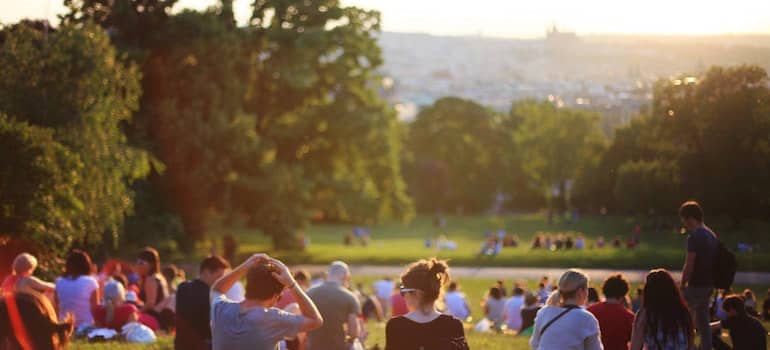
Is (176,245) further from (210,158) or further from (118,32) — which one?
(118,32)

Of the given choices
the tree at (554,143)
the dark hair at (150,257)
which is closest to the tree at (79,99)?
the dark hair at (150,257)

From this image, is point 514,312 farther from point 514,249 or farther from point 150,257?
point 514,249

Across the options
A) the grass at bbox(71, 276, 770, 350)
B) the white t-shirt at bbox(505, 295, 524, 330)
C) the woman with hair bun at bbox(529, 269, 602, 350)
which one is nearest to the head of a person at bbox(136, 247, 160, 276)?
the grass at bbox(71, 276, 770, 350)

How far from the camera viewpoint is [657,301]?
9.57 metres

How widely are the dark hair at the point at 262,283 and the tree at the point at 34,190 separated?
1727 cm

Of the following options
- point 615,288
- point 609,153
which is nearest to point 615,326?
point 615,288

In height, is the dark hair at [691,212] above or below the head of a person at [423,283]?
below

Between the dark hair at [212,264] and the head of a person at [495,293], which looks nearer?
the dark hair at [212,264]

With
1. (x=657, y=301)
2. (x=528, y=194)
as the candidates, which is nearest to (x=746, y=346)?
(x=657, y=301)

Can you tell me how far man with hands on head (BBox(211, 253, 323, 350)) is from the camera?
7715 mm

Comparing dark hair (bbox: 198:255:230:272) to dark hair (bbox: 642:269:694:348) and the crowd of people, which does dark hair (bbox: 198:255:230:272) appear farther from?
dark hair (bbox: 642:269:694:348)

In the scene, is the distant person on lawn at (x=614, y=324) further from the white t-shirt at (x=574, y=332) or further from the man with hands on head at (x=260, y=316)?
the man with hands on head at (x=260, y=316)

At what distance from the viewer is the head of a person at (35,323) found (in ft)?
33.3

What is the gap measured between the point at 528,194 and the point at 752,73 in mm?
83733
